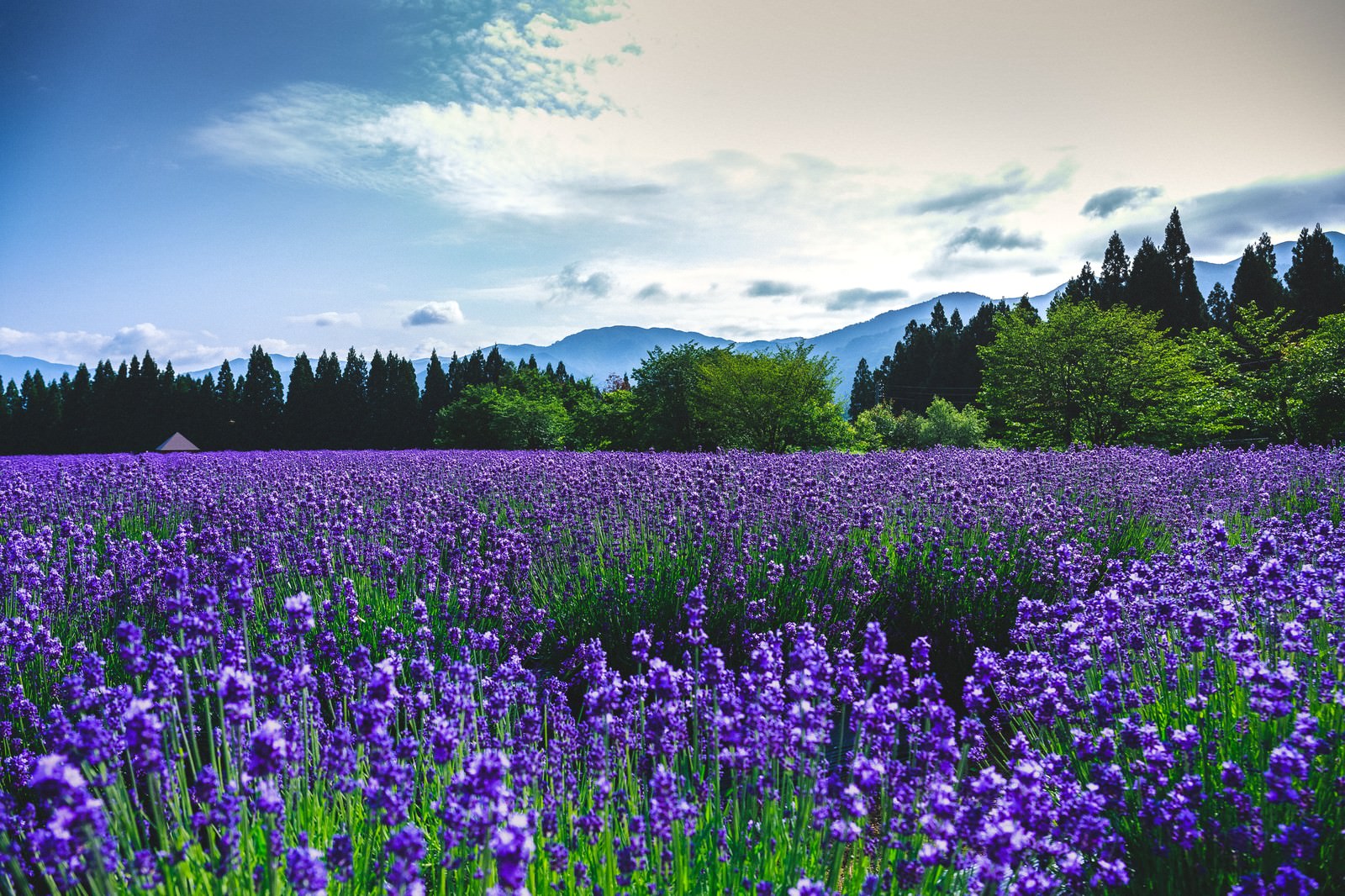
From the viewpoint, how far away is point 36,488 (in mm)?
8133

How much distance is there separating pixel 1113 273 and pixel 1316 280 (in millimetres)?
9297

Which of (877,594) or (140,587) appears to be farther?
(877,594)

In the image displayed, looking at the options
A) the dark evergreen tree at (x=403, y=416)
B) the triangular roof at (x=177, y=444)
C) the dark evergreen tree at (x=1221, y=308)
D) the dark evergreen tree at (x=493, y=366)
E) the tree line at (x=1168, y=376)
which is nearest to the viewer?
the tree line at (x=1168, y=376)

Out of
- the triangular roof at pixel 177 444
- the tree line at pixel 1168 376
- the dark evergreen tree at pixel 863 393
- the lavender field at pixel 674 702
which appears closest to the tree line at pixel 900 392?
the tree line at pixel 1168 376

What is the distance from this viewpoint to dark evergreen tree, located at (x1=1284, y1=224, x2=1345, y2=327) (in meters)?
34.6

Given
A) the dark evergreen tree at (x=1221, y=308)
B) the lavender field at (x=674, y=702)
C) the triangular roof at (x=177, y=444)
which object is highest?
the dark evergreen tree at (x=1221, y=308)

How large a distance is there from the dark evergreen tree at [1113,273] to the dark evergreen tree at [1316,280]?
7.56m

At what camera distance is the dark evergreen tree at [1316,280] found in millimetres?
34625

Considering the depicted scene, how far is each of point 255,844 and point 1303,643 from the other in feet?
11.3

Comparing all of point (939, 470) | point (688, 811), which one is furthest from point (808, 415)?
point (688, 811)

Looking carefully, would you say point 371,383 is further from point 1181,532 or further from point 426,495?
point 1181,532

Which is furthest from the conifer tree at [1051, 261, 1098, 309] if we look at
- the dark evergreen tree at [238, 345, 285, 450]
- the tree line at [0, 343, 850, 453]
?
the dark evergreen tree at [238, 345, 285, 450]

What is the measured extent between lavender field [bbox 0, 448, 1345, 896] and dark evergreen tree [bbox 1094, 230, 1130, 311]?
40.5 meters

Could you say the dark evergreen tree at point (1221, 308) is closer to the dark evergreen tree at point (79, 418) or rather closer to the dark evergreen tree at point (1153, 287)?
the dark evergreen tree at point (1153, 287)
